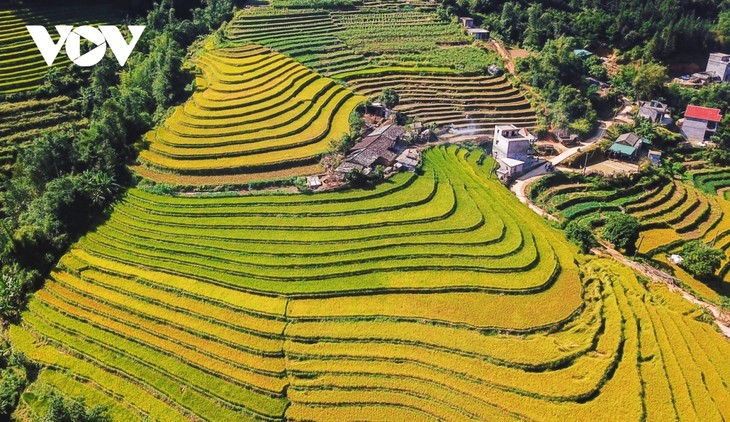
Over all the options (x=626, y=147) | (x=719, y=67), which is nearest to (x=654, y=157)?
(x=626, y=147)

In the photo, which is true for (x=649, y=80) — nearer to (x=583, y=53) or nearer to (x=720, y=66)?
(x=583, y=53)

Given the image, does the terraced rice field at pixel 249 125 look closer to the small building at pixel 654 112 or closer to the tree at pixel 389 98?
the tree at pixel 389 98

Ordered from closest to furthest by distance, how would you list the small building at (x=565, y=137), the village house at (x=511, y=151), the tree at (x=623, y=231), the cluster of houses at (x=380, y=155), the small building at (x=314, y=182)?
1. the tree at (x=623, y=231)
2. the small building at (x=314, y=182)
3. the cluster of houses at (x=380, y=155)
4. the village house at (x=511, y=151)
5. the small building at (x=565, y=137)

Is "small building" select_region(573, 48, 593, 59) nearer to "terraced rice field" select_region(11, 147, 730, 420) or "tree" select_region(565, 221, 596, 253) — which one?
"tree" select_region(565, 221, 596, 253)

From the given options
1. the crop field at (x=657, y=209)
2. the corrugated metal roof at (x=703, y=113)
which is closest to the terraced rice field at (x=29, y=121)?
the crop field at (x=657, y=209)

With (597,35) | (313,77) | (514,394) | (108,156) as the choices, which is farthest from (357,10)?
(514,394)

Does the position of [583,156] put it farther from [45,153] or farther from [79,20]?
[79,20]

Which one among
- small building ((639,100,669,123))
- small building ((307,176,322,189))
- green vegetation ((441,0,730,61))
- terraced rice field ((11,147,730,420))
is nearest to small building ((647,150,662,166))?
small building ((639,100,669,123))
